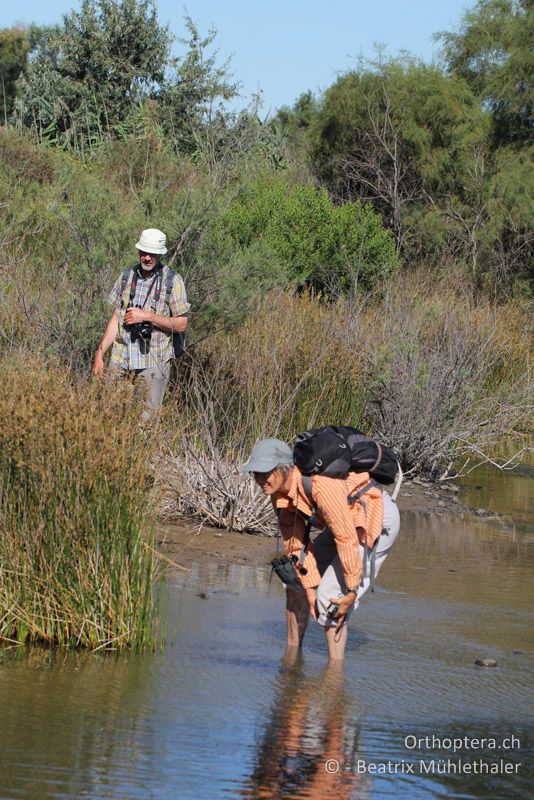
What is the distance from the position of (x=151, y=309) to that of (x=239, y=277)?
2.47m

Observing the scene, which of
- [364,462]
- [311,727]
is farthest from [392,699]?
[364,462]

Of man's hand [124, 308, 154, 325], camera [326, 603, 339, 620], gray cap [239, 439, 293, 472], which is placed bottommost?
camera [326, 603, 339, 620]

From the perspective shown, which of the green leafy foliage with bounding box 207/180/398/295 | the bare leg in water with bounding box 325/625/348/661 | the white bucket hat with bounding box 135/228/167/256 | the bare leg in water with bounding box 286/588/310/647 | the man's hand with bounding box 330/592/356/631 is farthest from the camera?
the green leafy foliage with bounding box 207/180/398/295

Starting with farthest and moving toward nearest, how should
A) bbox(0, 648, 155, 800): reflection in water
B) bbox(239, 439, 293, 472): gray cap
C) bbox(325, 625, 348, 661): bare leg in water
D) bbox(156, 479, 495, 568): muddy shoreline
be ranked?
bbox(156, 479, 495, 568): muddy shoreline, bbox(325, 625, 348, 661): bare leg in water, bbox(239, 439, 293, 472): gray cap, bbox(0, 648, 155, 800): reflection in water

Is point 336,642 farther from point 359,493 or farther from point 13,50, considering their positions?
A: point 13,50

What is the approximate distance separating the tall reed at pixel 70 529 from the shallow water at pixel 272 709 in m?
0.17

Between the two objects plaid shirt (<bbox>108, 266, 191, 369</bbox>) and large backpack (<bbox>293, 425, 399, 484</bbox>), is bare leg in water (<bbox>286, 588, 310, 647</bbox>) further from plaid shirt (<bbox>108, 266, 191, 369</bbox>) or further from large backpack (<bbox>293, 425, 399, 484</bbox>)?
plaid shirt (<bbox>108, 266, 191, 369</bbox>)

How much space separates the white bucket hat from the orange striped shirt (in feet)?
11.5

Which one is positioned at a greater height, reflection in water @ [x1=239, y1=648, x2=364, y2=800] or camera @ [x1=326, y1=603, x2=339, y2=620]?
camera @ [x1=326, y1=603, x2=339, y2=620]

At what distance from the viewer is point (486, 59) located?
3181 cm

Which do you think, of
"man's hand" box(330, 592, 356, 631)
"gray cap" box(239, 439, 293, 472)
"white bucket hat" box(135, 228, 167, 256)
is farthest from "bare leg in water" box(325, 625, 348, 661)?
"white bucket hat" box(135, 228, 167, 256)

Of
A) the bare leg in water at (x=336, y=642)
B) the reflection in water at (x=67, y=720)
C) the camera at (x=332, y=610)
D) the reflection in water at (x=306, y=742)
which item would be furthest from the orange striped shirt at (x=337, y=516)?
the reflection in water at (x=67, y=720)

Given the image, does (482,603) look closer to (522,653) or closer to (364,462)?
(522,653)

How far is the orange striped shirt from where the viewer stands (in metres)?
5.83
